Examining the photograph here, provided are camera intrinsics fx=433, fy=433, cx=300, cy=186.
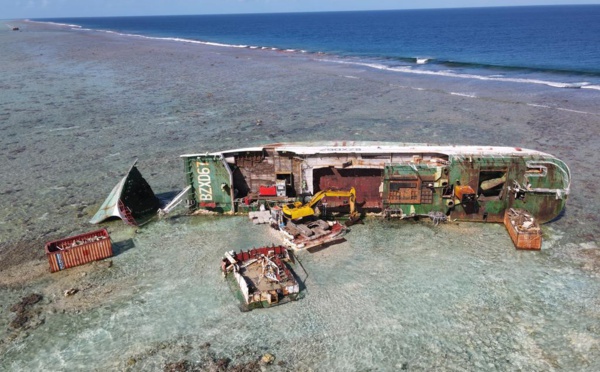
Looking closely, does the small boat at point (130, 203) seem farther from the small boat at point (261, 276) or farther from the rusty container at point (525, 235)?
the rusty container at point (525, 235)

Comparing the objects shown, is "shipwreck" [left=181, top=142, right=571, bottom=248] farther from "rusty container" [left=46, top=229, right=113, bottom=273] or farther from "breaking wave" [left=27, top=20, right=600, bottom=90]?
"breaking wave" [left=27, top=20, right=600, bottom=90]

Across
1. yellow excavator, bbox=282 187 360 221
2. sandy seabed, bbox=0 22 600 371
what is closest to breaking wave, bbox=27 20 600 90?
sandy seabed, bbox=0 22 600 371

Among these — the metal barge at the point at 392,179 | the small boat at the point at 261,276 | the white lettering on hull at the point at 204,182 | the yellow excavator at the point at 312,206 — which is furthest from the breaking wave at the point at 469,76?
the small boat at the point at 261,276

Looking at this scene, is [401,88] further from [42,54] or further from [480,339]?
[42,54]

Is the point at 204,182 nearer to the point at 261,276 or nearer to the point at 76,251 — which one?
the point at 76,251

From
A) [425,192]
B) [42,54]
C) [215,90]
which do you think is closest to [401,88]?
[215,90]
